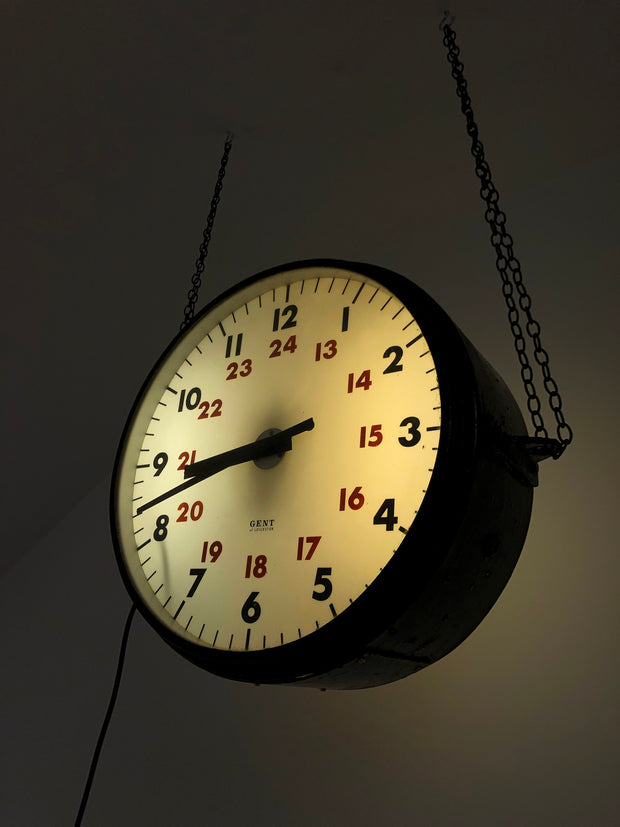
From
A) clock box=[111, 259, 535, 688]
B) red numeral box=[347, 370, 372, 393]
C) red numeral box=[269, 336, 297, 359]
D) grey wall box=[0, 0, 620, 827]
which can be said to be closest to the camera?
clock box=[111, 259, 535, 688]

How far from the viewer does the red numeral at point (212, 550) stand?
2.81 feet

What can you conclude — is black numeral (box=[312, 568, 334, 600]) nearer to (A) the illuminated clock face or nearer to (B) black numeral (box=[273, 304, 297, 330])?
(A) the illuminated clock face

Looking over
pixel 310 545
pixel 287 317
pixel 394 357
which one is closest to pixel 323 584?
pixel 310 545

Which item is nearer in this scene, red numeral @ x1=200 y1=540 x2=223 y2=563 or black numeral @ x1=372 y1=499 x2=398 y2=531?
black numeral @ x1=372 y1=499 x2=398 y2=531

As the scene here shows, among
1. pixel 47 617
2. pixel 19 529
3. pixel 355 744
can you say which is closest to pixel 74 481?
pixel 19 529

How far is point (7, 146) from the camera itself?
4.17 ft

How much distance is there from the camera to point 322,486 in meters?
0.80

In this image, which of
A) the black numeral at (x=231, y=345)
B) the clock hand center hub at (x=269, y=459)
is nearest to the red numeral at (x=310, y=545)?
the clock hand center hub at (x=269, y=459)

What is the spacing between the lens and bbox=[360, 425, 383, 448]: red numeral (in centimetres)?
78

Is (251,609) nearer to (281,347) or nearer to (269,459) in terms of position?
(269,459)

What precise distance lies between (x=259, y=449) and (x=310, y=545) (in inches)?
5.7

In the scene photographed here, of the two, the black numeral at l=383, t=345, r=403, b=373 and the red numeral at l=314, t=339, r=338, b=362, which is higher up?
the red numeral at l=314, t=339, r=338, b=362

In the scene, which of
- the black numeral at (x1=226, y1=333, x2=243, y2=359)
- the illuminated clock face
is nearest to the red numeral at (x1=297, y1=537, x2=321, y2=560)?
the illuminated clock face

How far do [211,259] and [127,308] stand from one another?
0.73 feet
